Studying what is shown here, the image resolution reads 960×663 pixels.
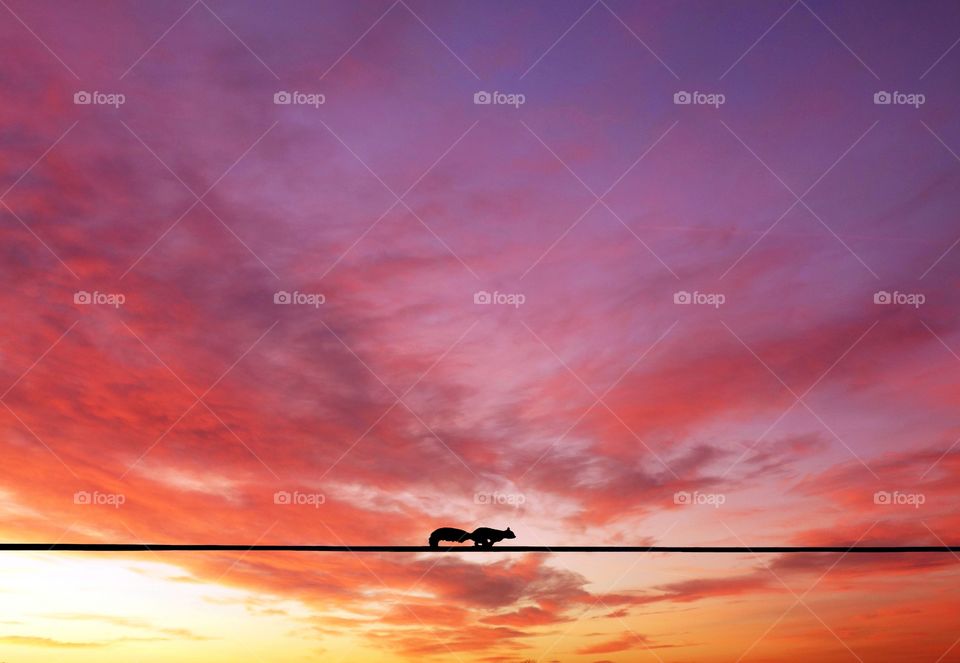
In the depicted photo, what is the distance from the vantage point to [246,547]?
908 cm

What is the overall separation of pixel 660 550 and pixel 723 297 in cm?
705

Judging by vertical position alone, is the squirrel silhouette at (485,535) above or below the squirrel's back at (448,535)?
below

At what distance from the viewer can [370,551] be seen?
9.06 metres

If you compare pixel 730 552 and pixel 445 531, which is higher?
pixel 445 531

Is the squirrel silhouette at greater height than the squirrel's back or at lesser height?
lesser

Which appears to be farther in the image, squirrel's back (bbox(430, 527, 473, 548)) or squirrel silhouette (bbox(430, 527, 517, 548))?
squirrel's back (bbox(430, 527, 473, 548))

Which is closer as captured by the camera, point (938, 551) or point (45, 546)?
point (45, 546)

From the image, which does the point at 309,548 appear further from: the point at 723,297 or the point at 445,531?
the point at 723,297

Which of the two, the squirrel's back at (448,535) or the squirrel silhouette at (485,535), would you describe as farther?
the squirrel's back at (448,535)

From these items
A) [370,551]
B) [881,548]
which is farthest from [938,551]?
[370,551]

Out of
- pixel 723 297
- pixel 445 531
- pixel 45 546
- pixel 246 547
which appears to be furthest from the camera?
pixel 723 297

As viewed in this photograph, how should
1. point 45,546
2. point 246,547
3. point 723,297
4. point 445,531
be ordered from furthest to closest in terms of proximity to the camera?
point 723,297
point 445,531
point 246,547
point 45,546

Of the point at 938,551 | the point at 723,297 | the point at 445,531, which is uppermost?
the point at 723,297

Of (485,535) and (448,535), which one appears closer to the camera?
(485,535)
